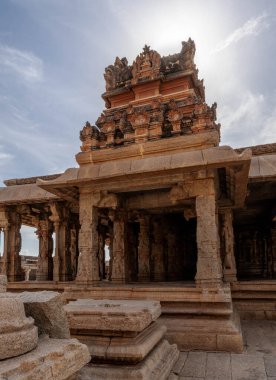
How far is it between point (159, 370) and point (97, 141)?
22.9ft

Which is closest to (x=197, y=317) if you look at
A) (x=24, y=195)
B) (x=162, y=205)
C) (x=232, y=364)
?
(x=232, y=364)

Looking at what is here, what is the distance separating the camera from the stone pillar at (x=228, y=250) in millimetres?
9213

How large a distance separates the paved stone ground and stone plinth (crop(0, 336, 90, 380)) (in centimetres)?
199

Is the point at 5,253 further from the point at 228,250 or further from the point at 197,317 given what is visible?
the point at 197,317

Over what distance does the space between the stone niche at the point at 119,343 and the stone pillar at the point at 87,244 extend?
121 inches

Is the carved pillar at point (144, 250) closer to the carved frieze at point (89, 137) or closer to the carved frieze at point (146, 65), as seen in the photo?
the carved frieze at point (89, 137)

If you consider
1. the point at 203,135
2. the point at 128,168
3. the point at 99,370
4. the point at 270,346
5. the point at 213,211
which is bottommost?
the point at 270,346

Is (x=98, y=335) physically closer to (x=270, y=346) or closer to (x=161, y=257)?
(x=270, y=346)

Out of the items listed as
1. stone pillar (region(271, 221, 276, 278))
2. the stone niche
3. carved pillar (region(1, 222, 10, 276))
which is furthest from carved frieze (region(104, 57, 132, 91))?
the stone niche

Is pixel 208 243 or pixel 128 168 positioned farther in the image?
pixel 128 168

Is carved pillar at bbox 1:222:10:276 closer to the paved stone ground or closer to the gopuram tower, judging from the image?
the gopuram tower

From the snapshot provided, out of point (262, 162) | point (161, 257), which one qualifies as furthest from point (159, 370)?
point (161, 257)

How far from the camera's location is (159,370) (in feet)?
12.7

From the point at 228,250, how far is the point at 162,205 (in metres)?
2.50
